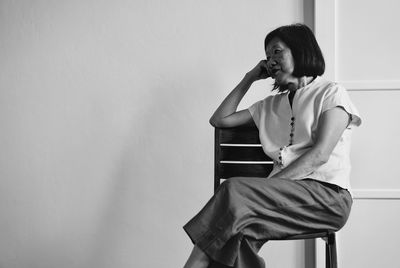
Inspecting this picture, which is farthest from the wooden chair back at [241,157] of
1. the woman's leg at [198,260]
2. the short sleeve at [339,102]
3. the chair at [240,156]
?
the woman's leg at [198,260]

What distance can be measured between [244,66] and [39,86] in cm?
94

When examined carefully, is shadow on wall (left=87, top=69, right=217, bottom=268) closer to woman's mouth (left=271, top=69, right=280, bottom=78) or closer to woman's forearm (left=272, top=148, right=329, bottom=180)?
woman's mouth (left=271, top=69, right=280, bottom=78)

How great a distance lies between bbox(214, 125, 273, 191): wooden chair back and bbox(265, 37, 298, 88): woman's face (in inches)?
8.6

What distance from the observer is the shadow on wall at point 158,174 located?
2279 millimetres

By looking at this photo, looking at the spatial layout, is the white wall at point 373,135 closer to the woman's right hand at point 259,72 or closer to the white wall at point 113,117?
the white wall at point 113,117

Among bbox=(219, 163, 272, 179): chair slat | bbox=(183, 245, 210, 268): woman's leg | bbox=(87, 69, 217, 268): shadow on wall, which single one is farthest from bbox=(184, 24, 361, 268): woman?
bbox=(87, 69, 217, 268): shadow on wall

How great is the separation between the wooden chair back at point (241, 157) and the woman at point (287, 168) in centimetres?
5

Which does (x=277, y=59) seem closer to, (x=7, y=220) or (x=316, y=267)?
(x=316, y=267)

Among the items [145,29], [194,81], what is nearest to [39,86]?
[145,29]

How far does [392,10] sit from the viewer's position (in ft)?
7.16

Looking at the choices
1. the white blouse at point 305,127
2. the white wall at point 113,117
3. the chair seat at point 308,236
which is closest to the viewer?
the chair seat at point 308,236

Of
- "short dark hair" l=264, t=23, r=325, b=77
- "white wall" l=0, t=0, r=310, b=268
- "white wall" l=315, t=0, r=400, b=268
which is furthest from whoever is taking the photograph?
"white wall" l=0, t=0, r=310, b=268

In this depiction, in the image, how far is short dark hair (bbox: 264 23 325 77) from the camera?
1.79 meters

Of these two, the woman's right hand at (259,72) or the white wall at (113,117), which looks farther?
the white wall at (113,117)
